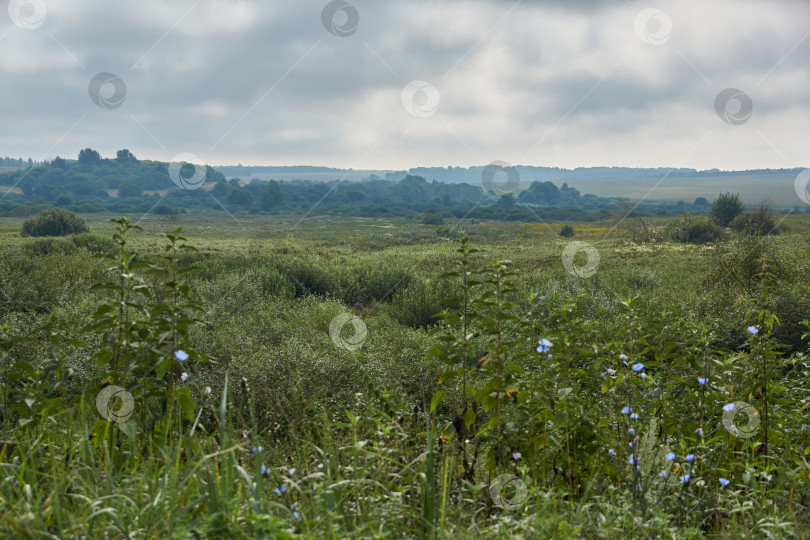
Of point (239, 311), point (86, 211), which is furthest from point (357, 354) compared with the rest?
point (86, 211)

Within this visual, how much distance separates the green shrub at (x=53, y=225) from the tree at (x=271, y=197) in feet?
395

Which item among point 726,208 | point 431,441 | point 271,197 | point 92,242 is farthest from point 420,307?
point 271,197

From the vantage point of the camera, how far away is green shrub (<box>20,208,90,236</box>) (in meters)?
55.7

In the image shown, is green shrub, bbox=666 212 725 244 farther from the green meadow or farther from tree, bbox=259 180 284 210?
tree, bbox=259 180 284 210

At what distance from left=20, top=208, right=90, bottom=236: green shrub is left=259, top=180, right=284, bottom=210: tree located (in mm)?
120455

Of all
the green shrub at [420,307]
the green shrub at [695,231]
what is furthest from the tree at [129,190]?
the green shrub at [420,307]

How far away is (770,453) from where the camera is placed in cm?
397

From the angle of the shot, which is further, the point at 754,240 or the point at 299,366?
the point at 754,240

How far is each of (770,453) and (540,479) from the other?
Answer: 171 cm

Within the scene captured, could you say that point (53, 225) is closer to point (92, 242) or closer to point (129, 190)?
point (92, 242)

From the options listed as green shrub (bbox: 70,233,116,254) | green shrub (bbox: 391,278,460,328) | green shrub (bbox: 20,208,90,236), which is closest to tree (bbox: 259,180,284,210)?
green shrub (bbox: 20,208,90,236)

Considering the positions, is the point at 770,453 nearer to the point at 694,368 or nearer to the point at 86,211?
the point at 694,368

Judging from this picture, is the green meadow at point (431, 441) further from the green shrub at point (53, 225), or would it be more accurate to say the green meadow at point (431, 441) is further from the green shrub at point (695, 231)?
the green shrub at point (695, 231)

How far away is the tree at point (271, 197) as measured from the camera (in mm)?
180125
